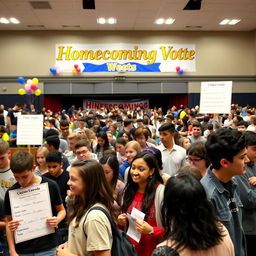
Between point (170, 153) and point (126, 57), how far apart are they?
1699cm

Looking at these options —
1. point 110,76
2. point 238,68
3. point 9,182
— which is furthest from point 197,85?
point 9,182

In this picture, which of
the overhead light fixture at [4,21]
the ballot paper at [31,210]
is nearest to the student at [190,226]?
the ballot paper at [31,210]

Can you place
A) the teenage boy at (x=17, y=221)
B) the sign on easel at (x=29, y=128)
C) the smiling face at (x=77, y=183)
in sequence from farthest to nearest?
the sign on easel at (x=29, y=128), the teenage boy at (x=17, y=221), the smiling face at (x=77, y=183)

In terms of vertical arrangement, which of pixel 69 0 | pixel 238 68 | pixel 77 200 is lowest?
pixel 77 200

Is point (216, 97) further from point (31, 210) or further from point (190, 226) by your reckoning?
point (190, 226)

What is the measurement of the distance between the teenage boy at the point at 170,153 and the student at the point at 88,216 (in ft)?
8.64

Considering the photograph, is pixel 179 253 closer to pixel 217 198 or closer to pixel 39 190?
pixel 217 198

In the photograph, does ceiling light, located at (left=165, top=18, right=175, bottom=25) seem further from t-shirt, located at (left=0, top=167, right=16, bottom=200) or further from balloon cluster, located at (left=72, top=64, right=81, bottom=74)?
t-shirt, located at (left=0, top=167, right=16, bottom=200)

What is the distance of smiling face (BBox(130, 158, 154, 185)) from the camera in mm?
2922

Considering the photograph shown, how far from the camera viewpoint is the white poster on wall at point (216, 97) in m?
6.29

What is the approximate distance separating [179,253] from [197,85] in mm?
20783

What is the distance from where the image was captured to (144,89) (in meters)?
21.5

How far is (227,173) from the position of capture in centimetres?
222

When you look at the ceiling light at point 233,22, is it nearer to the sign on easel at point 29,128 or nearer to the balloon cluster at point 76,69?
the balloon cluster at point 76,69
